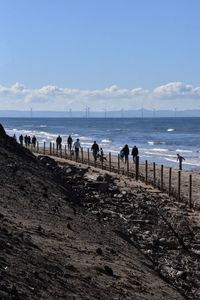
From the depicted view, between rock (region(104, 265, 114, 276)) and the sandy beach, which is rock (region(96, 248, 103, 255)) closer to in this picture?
the sandy beach

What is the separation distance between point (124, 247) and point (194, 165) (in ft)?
123

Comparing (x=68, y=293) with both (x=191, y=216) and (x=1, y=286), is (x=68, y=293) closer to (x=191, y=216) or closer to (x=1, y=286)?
(x=1, y=286)

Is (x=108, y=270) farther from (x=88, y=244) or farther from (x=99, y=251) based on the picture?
(x=88, y=244)

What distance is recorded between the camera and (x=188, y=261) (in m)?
13.6

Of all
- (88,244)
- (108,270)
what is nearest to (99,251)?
(88,244)

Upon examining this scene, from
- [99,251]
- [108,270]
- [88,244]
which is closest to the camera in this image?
[108,270]

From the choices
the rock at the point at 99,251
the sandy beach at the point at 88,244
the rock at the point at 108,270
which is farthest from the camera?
the rock at the point at 99,251

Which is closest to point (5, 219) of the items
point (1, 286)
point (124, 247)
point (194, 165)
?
point (124, 247)

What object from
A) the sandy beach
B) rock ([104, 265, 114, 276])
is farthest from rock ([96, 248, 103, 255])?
rock ([104, 265, 114, 276])

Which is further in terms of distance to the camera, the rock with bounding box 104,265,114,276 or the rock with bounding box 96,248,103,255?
the rock with bounding box 96,248,103,255

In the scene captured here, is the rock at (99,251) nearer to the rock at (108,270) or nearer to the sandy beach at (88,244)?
the sandy beach at (88,244)

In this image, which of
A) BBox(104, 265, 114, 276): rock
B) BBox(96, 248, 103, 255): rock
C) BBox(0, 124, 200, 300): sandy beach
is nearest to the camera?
BBox(0, 124, 200, 300): sandy beach

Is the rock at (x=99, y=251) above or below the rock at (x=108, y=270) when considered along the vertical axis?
above

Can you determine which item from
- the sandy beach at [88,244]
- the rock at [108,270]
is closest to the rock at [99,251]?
the sandy beach at [88,244]
